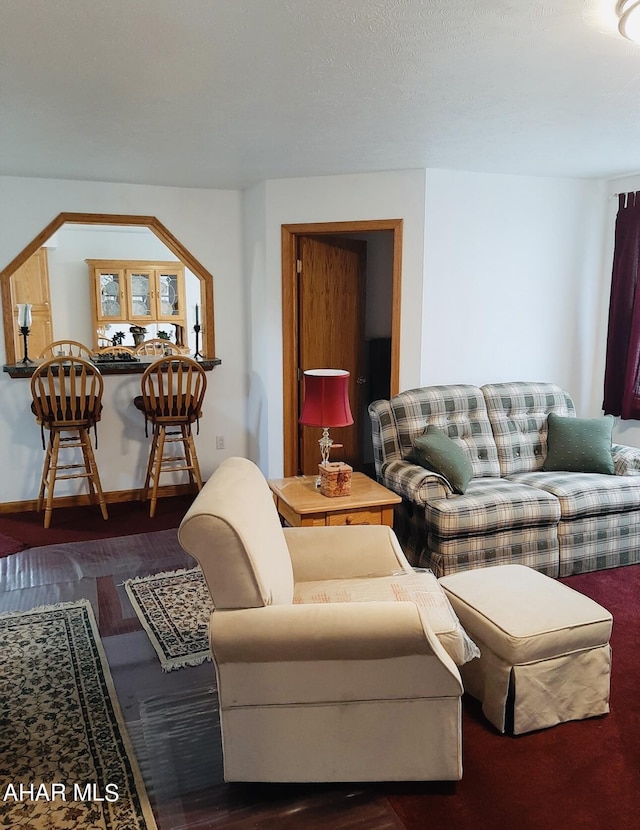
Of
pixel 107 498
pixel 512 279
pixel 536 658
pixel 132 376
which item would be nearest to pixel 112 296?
pixel 132 376

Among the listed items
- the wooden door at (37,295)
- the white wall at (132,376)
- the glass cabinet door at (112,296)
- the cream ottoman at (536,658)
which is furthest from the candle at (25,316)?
the glass cabinet door at (112,296)

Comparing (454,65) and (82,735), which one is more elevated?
(454,65)

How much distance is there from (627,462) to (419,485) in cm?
136

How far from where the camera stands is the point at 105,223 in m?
4.59

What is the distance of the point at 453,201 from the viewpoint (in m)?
4.29

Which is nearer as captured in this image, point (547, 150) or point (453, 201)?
point (547, 150)

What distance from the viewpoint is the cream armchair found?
1.74m

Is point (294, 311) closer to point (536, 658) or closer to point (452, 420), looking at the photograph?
point (452, 420)

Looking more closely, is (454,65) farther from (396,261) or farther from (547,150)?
(396,261)

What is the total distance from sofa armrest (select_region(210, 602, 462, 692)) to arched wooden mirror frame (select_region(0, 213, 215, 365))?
3.45m

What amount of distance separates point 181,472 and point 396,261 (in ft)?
7.49

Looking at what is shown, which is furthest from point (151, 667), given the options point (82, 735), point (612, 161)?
point (612, 161)

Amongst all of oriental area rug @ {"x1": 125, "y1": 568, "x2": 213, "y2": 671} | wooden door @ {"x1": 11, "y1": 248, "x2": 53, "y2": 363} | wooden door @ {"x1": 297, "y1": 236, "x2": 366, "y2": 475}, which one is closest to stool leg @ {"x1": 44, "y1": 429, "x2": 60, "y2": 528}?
oriental area rug @ {"x1": 125, "y1": 568, "x2": 213, "y2": 671}

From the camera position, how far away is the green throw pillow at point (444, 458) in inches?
131
